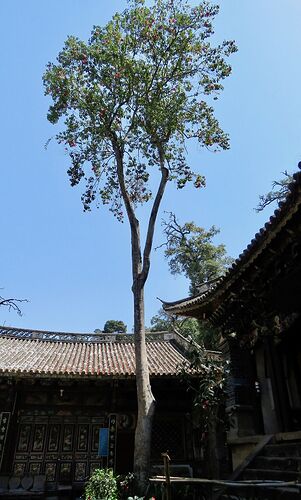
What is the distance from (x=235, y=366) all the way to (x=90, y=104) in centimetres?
771

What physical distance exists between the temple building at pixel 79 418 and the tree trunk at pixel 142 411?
171 centimetres

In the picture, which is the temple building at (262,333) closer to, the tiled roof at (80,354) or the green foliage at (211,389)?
the green foliage at (211,389)

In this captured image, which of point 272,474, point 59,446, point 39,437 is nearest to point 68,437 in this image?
point 59,446

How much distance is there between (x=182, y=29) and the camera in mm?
10617

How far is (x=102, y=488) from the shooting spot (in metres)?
7.32

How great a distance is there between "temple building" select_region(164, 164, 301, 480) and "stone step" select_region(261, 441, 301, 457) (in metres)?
0.01

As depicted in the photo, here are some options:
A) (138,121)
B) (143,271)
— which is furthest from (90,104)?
(143,271)

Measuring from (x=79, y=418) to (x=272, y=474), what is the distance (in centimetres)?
649

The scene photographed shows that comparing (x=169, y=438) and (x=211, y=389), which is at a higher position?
(x=211, y=389)

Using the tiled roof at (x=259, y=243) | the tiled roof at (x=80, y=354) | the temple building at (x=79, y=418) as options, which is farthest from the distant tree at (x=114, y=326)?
the tiled roof at (x=259, y=243)

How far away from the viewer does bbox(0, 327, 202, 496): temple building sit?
32.1 ft

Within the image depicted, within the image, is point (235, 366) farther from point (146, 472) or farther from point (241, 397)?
point (146, 472)

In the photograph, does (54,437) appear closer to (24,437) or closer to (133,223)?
(24,437)

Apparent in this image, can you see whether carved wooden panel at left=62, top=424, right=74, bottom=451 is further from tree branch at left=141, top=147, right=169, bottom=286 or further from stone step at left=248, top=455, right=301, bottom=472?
stone step at left=248, top=455, right=301, bottom=472
